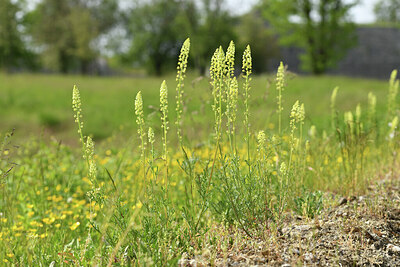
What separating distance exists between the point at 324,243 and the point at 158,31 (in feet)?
114

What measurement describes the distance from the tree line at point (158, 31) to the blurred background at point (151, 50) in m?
0.08

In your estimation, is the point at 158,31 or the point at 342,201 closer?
the point at 342,201

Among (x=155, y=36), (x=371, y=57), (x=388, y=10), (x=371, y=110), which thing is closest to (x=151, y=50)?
(x=155, y=36)

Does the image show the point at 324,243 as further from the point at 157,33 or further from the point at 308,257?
the point at 157,33

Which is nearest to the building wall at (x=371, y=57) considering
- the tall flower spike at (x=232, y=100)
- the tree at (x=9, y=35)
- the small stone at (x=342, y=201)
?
the tree at (x=9, y=35)

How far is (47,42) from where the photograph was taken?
3297 centimetres

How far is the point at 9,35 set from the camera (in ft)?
97.9

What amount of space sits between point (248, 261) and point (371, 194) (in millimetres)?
1897

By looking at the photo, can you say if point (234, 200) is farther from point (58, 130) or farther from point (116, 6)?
point (116, 6)

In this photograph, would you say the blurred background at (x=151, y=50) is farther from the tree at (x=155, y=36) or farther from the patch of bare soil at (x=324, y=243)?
the patch of bare soil at (x=324, y=243)

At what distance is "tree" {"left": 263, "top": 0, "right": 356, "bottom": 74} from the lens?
77.6 feet

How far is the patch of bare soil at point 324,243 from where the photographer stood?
96.4 inches

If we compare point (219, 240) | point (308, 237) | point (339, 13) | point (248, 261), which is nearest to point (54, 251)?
point (219, 240)

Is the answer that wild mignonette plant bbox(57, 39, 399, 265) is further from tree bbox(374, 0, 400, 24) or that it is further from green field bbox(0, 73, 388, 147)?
tree bbox(374, 0, 400, 24)
